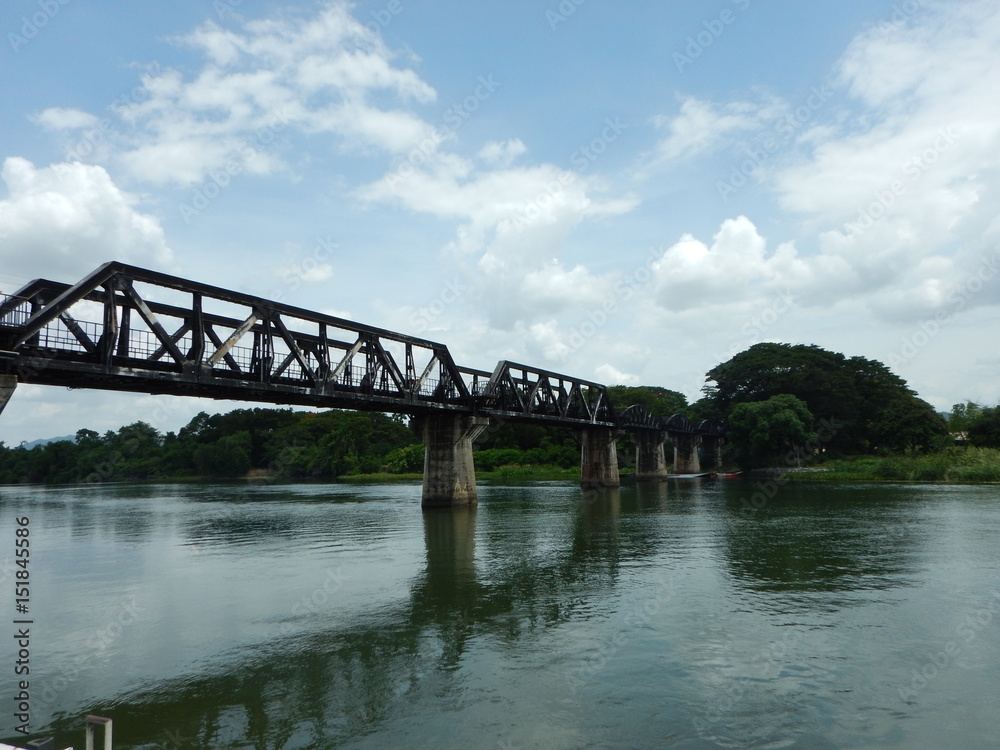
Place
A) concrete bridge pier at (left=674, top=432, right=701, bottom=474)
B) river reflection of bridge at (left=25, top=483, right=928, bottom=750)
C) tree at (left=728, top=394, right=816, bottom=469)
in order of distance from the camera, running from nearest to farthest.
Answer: river reflection of bridge at (left=25, top=483, right=928, bottom=750) < tree at (left=728, top=394, right=816, bottom=469) < concrete bridge pier at (left=674, top=432, right=701, bottom=474)

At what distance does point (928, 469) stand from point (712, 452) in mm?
56047

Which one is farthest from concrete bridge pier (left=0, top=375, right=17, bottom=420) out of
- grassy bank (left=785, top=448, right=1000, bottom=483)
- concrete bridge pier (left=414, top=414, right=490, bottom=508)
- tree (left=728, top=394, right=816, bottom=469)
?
tree (left=728, top=394, right=816, bottom=469)

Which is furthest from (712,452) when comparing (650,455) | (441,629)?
(441,629)

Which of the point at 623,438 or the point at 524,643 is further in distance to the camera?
the point at 623,438

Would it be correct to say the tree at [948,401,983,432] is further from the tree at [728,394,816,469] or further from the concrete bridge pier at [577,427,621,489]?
the concrete bridge pier at [577,427,621,489]

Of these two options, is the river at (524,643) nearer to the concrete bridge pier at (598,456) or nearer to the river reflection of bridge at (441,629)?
the river reflection of bridge at (441,629)

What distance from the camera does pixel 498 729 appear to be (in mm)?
10484

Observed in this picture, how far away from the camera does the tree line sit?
100m

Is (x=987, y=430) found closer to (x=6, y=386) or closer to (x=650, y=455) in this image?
(x=650, y=455)

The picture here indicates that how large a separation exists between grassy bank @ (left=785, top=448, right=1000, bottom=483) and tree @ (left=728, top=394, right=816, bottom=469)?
612cm

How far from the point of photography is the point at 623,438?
11100 centimetres

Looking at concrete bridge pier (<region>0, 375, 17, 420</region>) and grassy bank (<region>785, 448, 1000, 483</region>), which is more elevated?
concrete bridge pier (<region>0, 375, 17, 420</region>)

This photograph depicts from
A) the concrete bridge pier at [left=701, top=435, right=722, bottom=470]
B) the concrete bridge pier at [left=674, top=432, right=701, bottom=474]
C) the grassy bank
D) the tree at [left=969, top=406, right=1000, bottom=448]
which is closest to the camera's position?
the grassy bank

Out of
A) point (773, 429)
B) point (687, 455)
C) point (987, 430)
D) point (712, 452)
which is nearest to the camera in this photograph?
point (987, 430)
